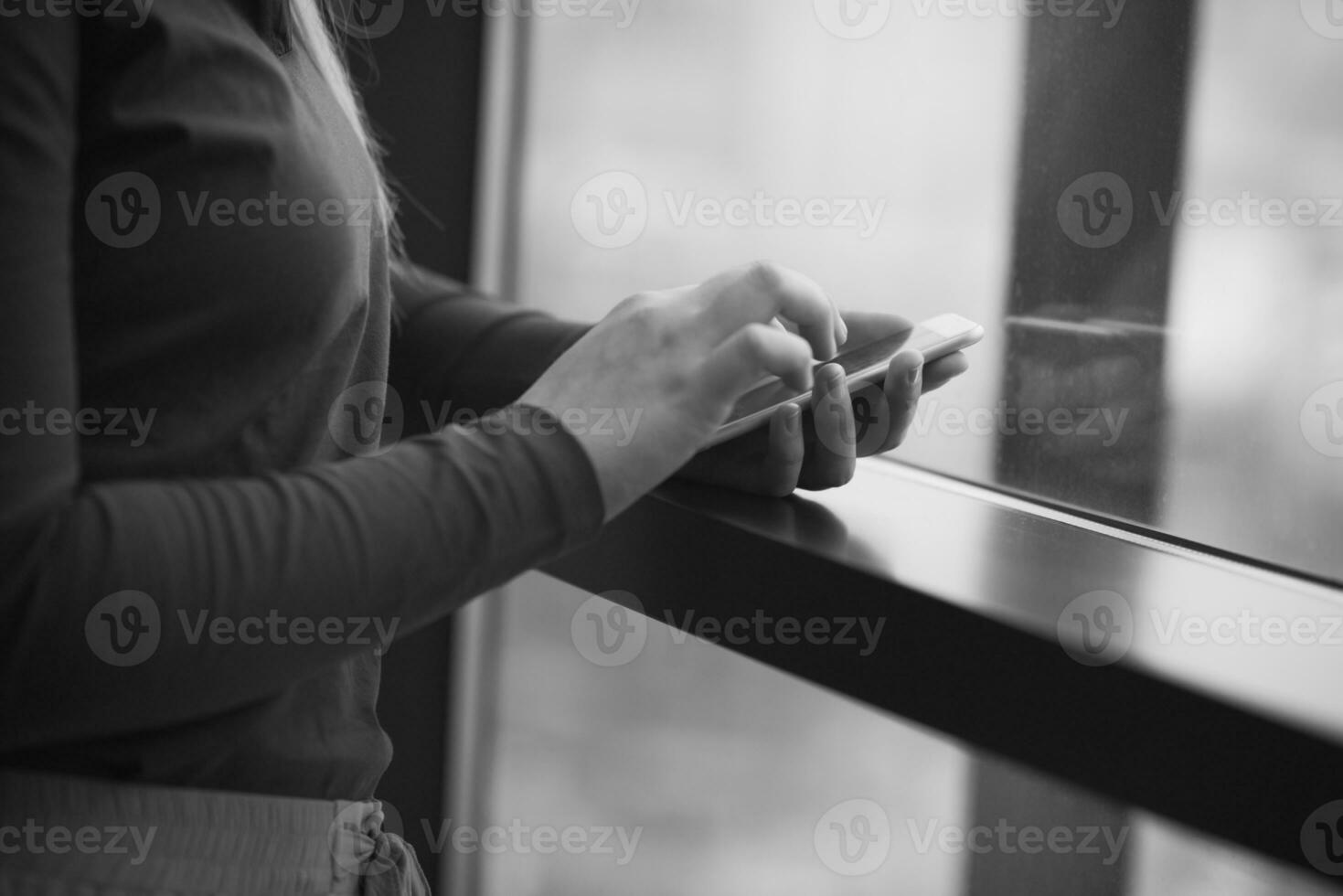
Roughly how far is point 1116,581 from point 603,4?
915 millimetres

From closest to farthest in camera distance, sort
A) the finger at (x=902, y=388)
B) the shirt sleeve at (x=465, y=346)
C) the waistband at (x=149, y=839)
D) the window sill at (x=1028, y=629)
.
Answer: the window sill at (x=1028, y=629) < the waistband at (x=149, y=839) < the finger at (x=902, y=388) < the shirt sleeve at (x=465, y=346)

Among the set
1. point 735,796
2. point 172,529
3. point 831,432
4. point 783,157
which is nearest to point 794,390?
point 831,432

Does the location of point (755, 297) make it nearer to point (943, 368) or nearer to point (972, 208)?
point (943, 368)

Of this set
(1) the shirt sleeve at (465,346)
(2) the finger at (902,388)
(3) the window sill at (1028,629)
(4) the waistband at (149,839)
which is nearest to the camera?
(3) the window sill at (1028,629)

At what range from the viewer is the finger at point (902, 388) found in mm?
619

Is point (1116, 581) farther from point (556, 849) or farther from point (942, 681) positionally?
point (556, 849)

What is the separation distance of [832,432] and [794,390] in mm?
39

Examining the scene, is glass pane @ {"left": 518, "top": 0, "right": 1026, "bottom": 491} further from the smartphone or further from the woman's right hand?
the woman's right hand

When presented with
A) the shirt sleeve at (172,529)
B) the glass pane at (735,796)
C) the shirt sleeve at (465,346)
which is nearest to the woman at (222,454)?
the shirt sleeve at (172,529)

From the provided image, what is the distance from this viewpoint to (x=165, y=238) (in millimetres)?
502

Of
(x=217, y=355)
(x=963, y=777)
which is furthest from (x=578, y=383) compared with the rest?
(x=963, y=777)

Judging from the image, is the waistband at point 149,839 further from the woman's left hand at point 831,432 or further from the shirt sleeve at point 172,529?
the woman's left hand at point 831,432

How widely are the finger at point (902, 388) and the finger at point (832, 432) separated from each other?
2 centimetres

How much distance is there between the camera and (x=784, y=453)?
0.64 metres
